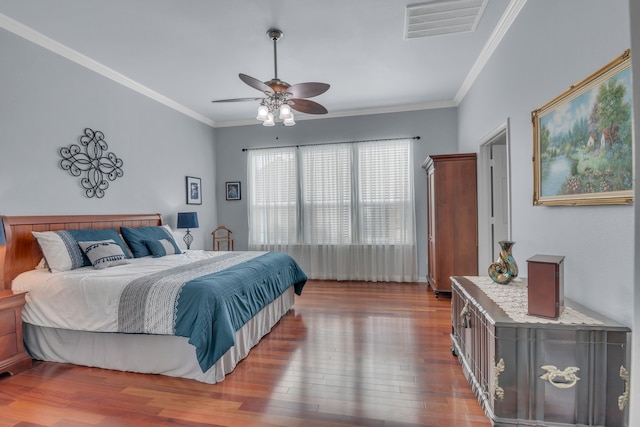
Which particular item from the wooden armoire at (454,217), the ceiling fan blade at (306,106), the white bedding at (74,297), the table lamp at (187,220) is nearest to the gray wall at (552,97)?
the wooden armoire at (454,217)

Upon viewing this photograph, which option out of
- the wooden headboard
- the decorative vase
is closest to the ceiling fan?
the decorative vase

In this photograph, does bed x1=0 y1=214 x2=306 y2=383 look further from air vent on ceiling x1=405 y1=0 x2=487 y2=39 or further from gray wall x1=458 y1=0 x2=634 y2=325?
air vent on ceiling x1=405 y1=0 x2=487 y2=39

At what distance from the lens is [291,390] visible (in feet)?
7.04

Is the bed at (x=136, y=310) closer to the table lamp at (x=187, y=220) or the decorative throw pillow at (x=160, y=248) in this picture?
the decorative throw pillow at (x=160, y=248)

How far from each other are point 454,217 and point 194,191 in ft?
13.0

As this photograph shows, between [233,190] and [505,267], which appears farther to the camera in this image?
[233,190]

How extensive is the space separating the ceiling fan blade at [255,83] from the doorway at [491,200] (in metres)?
2.46

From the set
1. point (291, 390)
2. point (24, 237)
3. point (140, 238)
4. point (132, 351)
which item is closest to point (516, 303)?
point (291, 390)

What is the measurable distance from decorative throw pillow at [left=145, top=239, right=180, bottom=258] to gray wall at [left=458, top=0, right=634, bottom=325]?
11.8 feet

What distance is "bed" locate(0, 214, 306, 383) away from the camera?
222 centimetres

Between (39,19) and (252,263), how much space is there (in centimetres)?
275

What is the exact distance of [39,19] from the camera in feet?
8.72

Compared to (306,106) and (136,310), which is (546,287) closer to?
(306,106)

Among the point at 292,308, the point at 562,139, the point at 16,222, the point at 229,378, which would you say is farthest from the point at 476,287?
the point at 16,222
